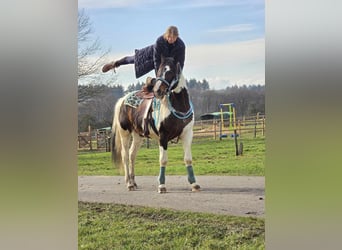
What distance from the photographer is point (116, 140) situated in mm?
3279

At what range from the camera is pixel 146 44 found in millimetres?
3164

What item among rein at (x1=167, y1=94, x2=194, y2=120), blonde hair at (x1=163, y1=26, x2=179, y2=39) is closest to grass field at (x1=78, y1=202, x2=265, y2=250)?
rein at (x1=167, y1=94, x2=194, y2=120)

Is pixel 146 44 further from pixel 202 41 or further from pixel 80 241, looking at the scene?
pixel 80 241

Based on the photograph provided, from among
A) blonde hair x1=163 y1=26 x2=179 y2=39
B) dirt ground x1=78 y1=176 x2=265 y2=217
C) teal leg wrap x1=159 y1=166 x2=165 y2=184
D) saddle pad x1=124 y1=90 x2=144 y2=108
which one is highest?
blonde hair x1=163 y1=26 x2=179 y2=39

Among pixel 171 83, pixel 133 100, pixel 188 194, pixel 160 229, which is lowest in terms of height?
pixel 160 229

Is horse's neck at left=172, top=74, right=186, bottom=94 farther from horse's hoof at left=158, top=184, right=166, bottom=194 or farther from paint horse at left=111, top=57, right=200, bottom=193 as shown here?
horse's hoof at left=158, top=184, right=166, bottom=194

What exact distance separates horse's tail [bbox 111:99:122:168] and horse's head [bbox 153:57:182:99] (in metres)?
0.31

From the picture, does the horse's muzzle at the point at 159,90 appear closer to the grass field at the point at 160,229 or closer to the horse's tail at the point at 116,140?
the horse's tail at the point at 116,140

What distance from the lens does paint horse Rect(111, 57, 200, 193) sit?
10.3 ft

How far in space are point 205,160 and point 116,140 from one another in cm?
64

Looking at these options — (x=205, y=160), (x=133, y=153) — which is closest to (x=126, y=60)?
(x=133, y=153)

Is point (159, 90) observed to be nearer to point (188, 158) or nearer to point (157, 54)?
point (157, 54)
